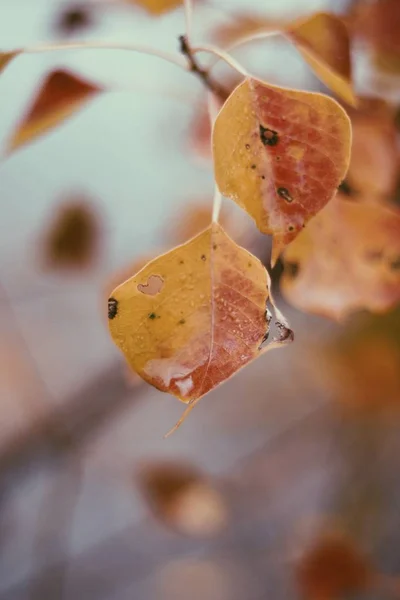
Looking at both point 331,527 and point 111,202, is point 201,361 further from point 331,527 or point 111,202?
point 111,202

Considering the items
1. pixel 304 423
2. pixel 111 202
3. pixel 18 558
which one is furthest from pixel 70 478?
pixel 111 202

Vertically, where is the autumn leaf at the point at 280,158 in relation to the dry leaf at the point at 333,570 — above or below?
above

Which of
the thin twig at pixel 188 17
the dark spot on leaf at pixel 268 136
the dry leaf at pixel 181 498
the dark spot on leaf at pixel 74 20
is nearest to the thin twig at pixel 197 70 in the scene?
the thin twig at pixel 188 17

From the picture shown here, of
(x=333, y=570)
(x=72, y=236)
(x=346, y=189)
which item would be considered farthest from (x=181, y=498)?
(x=346, y=189)

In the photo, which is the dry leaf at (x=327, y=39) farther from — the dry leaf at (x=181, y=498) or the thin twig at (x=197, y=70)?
the dry leaf at (x=181, y=498)

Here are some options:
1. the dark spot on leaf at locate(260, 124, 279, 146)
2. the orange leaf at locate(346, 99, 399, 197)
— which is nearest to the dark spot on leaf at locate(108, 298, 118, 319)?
the dark spot on leaf at locate(260, 124, 279, 146)

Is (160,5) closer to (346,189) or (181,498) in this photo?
(346,189)
